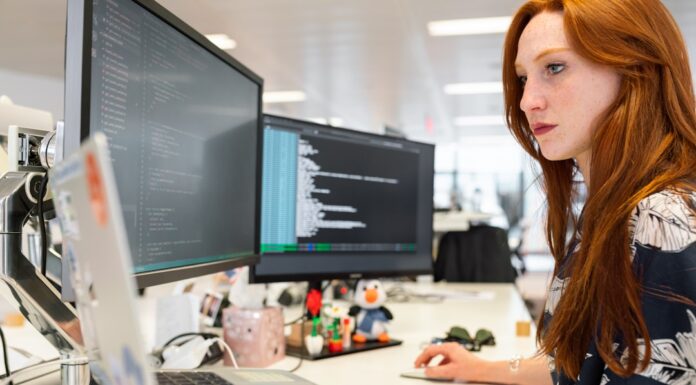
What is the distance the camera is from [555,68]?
85 centimetres

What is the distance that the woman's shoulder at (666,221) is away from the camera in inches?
25.5

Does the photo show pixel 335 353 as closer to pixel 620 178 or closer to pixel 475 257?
pixel 620 178

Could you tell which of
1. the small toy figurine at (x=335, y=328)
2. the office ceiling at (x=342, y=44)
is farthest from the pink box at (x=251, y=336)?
the office ceiling at (x=342, y=44)

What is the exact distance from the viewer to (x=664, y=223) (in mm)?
661

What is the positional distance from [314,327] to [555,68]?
0.67 m

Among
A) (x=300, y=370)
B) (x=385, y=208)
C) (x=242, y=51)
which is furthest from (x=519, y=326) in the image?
(x=242, y=51)

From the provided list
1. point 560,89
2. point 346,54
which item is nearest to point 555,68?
point 560,89

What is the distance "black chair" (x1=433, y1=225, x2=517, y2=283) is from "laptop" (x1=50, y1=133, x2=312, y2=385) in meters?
2.49

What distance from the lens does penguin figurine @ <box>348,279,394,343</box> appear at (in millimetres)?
1339

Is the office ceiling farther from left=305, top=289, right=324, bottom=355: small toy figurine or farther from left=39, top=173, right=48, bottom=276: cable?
left=39, top=173, right=48, bottom=276: cable

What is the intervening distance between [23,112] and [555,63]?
2.76ft

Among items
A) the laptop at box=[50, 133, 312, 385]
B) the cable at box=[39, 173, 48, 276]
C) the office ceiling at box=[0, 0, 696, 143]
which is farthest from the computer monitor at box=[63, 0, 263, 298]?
the office ceiling at box=[0, 0, 696, 143]

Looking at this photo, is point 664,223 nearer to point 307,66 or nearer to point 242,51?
point 242,51

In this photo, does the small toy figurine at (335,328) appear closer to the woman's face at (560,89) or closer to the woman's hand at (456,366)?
the woman's hand at (456,366)
